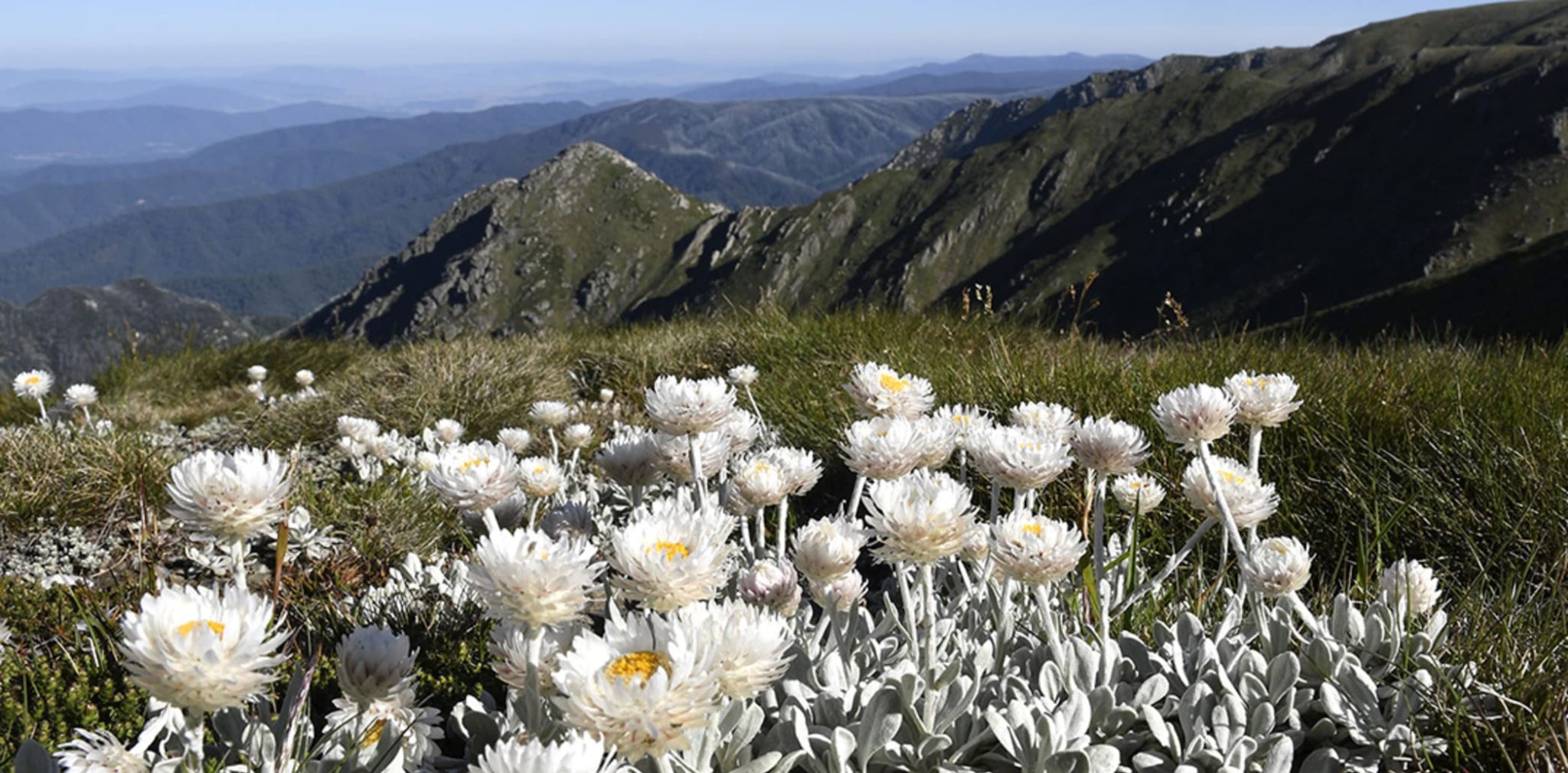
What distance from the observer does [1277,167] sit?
113 metres

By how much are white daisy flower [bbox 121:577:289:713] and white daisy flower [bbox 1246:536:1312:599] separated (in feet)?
6.06

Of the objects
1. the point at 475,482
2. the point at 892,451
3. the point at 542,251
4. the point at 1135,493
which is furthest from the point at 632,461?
the point at 542,251

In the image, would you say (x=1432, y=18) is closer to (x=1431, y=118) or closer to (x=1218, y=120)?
(x=1218, y=120)

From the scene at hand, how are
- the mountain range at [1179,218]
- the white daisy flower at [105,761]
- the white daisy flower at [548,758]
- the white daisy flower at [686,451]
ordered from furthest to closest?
the mountain range at [1179,218]
the white daisy flower at [686,451]
the white daisy flower at [105,761]
the white daisy flower at [548,758]

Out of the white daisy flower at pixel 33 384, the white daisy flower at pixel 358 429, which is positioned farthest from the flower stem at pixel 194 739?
the white daisy flower at pixel 33 384

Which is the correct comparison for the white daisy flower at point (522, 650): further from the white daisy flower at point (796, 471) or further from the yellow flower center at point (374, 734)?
the white daisy flower at point (796, 471)

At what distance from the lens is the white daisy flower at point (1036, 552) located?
1737 mm

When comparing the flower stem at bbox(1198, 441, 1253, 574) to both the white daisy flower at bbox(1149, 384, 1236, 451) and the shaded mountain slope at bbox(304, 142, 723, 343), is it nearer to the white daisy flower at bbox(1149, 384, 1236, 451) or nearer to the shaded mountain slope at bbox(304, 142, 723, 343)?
the white daisy flower at bbox(1149, 384, 1236, 451)

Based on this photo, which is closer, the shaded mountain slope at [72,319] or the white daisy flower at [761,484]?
the white daisy flower at [761,484]

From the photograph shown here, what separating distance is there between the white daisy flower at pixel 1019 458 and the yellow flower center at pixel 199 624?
4.74 feet

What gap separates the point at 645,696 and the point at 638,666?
0.10 meters

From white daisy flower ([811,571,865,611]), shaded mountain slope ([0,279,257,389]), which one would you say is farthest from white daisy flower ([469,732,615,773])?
shaded mountain slope ([0,279,257,389])

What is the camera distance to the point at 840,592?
211 centimetres

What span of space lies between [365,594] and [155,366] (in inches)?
333
